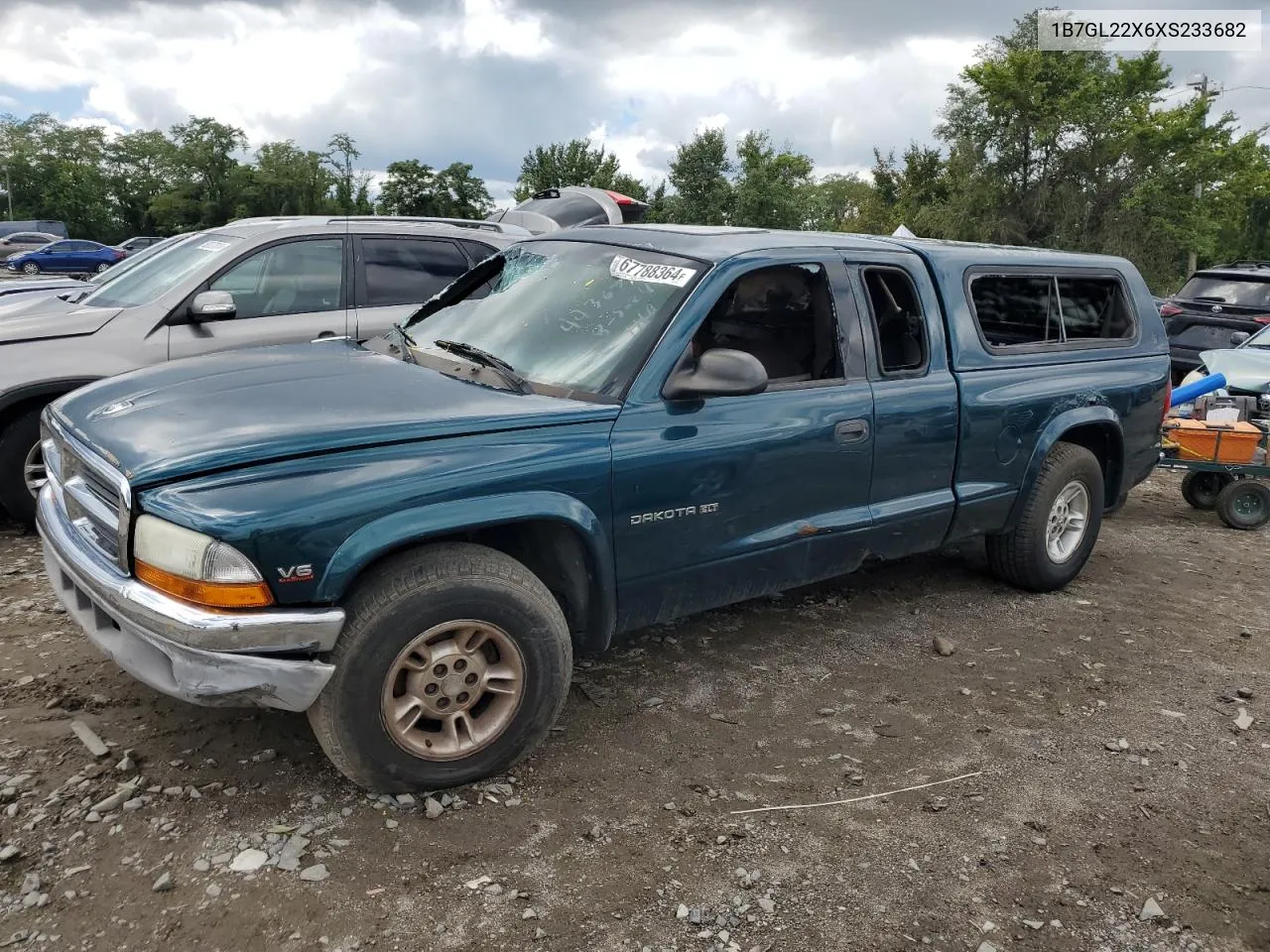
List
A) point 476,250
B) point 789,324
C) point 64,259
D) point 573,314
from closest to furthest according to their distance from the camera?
point 573,314 → point 789,324 → point 476,250 → point 64,259

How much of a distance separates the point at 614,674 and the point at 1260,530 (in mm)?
5713

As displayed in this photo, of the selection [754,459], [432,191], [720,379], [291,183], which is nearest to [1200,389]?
[754,459]

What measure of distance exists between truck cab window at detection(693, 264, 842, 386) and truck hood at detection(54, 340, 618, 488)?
96cm

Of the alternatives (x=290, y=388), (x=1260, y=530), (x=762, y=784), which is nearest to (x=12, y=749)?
(x=290, y=388)

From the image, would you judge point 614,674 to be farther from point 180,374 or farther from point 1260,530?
point 1260,530

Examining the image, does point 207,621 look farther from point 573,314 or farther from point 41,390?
point 41,390

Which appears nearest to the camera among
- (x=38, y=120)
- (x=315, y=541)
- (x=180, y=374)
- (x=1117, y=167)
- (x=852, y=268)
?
(x=315, y=541)

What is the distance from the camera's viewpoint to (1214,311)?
39.8 ft

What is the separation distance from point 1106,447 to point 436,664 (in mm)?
4196

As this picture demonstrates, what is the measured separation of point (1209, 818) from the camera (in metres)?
3.28

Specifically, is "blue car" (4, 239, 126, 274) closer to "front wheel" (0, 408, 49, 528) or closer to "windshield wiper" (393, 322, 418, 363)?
"front wheel" (0, 408, 49, 528)

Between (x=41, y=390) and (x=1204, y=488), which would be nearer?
(x=41, y=390)

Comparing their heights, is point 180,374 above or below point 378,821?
above

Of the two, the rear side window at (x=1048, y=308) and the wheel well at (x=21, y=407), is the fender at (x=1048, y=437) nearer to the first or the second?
the rear side window at (x=1048, y=308)
